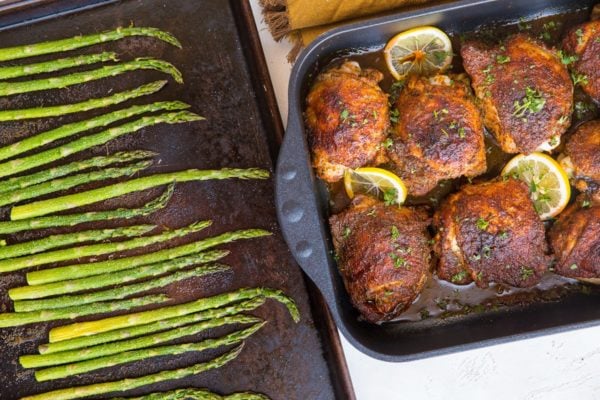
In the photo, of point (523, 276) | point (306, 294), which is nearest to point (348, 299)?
point (306, 294)

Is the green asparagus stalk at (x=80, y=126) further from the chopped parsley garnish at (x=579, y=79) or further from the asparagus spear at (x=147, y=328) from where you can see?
the chopped parsley garnish at (x=579, y=79)

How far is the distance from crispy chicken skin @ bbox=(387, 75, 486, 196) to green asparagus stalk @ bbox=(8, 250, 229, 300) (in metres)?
1.36

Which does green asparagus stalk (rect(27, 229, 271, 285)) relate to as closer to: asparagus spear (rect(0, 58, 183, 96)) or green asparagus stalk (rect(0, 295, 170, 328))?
green asparagus stalk (rect(0, 295, 170, 328))

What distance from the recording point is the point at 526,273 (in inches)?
143

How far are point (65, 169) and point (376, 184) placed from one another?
2046 millimetres

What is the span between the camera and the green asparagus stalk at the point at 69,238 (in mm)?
3953

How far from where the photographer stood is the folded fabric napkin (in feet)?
12.7

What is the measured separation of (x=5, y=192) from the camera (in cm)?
399

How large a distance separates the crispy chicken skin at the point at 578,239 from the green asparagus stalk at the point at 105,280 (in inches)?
83.6

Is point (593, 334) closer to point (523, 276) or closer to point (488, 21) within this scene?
point (523, 276)

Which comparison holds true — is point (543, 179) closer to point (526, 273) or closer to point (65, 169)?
point (526, 273)

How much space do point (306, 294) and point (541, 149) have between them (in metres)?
1.76

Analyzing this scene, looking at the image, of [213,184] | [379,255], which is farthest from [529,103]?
[213,184]

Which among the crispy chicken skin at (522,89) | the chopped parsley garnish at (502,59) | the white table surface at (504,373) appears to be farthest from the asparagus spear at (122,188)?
the chopped parsley garnish at (502,59)
